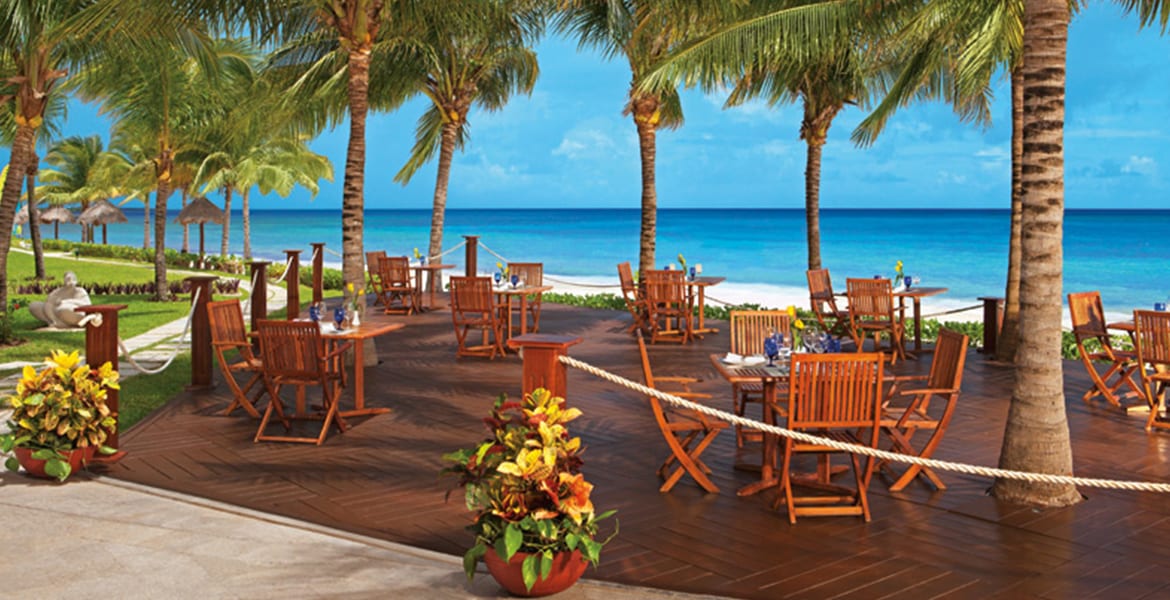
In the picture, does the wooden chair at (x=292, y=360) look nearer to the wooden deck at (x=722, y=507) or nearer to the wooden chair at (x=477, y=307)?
the wooden deck at (x=722, y=507)

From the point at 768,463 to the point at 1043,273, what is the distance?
63.5 inches

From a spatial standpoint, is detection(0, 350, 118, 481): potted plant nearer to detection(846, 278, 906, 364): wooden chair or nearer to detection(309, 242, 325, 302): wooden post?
detection(846, 278, 906, 364): wooden chair

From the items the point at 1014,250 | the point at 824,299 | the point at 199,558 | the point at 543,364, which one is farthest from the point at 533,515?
the point at 1014,250

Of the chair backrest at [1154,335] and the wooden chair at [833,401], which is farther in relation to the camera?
the chair backrest at [1154,335]

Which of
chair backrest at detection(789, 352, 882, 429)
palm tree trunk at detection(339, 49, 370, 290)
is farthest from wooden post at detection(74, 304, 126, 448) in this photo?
chair backrest at detection(789, 352, 882, 429)

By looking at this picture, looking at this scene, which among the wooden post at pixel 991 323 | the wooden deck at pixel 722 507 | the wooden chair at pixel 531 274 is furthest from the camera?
the wooden chair at pixel 531 274

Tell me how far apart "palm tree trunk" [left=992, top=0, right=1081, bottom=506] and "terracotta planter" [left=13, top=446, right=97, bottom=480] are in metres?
4.67

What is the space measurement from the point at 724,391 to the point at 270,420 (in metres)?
3.34

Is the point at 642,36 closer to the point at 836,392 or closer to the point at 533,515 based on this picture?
the point at 836,392

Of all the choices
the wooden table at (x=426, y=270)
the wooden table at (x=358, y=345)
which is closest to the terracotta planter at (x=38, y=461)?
the wooden table at (x=358, y=345)

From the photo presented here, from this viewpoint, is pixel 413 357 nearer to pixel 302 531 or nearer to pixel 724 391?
pixel 724 391

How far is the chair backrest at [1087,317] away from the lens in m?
7.53

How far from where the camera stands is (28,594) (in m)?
3.51

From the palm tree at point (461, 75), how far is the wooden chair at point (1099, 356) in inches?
273
